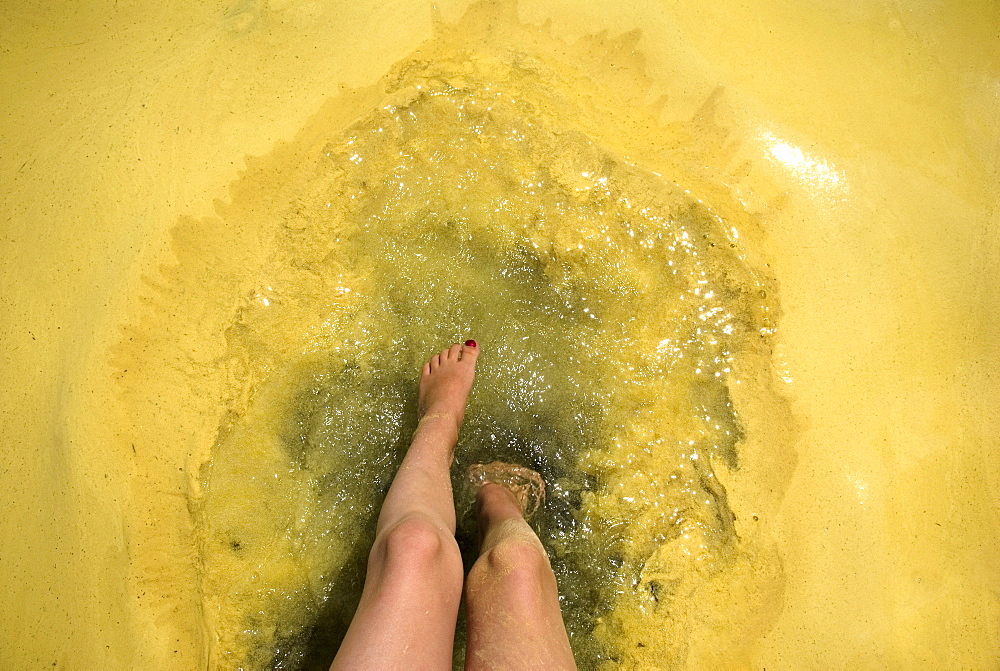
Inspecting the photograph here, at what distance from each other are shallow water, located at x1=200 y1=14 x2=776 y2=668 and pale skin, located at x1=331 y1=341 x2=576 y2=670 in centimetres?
16

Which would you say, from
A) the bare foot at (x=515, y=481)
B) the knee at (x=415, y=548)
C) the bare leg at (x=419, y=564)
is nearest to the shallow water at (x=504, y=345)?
the bare foot at (x=515, y=481)

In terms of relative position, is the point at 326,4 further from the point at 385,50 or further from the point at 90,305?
the point at 90,305

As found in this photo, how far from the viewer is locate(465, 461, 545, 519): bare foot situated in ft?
4.42

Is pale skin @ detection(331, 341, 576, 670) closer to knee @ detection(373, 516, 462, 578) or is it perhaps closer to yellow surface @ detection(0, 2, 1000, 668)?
knee @ detection(373, 516, 462, 578)

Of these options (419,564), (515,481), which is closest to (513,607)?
(419,564)

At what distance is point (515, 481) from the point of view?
1.36m

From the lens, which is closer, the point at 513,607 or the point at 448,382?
the point at 513,607

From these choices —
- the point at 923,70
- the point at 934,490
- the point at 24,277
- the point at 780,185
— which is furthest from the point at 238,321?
the point at 923,70

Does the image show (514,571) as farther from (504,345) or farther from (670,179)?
(670,179)

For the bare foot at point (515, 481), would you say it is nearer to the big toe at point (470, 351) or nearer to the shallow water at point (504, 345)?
the shallow water at point (504, 345)

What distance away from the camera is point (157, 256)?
1.32 meters

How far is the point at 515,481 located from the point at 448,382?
0.29 m

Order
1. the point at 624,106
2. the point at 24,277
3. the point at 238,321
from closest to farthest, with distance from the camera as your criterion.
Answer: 1. the point at 24,277
2. the point at 238,321
3. the point at 624,106

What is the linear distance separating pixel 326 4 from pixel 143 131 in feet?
1.83
